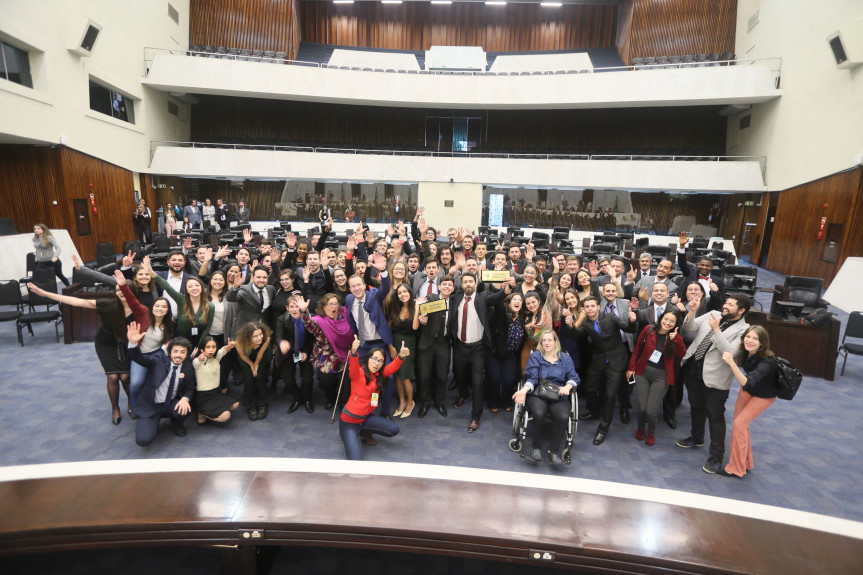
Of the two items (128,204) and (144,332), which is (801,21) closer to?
(144,332)

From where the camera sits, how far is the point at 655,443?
170 inches

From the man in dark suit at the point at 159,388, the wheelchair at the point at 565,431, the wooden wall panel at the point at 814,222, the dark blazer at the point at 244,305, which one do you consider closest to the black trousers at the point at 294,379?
the dark blazer at the point at 244,305

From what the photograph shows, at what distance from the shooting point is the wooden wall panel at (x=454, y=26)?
22250 mm

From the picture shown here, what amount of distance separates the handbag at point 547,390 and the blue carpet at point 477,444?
23.7 inches

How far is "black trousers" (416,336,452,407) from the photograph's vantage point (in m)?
4.64

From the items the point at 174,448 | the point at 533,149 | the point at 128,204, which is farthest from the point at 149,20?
the point at 174,448

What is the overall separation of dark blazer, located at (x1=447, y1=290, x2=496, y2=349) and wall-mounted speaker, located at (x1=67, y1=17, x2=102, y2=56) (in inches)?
532

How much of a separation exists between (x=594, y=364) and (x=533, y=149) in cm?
1873

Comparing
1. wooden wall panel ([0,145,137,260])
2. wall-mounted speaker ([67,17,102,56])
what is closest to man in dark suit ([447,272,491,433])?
wooden wall panel ([0,145,137,260])

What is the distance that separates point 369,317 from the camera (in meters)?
4.44

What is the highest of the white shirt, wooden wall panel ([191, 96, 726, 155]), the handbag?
wooden wall panel ([191, 96, 726, 155])

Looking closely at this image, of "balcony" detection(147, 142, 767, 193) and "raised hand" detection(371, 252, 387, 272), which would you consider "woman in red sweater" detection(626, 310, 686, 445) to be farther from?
"balcony" detection(147, 142, 767, 193)

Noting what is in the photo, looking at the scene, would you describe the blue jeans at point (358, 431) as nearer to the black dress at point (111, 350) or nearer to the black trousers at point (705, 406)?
the black dress at point (111, 350)

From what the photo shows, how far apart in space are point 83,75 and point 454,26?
16746 millimetres
